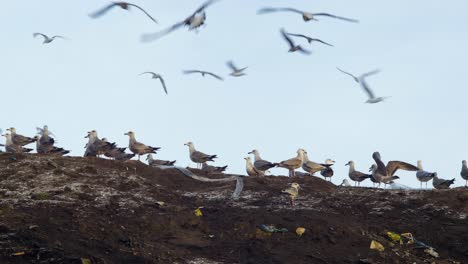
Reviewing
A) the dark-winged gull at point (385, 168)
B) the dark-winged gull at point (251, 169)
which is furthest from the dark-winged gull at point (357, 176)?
the dark-winged gull at point (251, 169)

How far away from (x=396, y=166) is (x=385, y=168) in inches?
42.0

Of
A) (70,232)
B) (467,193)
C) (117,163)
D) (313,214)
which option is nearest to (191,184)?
(117,163)

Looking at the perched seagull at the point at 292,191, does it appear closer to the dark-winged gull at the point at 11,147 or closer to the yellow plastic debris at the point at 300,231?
the yellow plastic debris at the point at 300,231

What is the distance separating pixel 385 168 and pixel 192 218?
30.7ft

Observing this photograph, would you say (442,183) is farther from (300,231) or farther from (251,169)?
(300,231)

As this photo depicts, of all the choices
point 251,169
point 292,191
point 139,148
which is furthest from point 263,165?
point 292,191

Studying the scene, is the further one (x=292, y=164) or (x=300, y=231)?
(x=292, y=164)

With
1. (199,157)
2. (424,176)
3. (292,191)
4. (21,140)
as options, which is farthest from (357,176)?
(21,140)

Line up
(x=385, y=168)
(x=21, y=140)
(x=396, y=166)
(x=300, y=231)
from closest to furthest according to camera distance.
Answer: (x=300, y=231)
(x=396, y=166)
(x=385, y=168)
(x=21, y=140)

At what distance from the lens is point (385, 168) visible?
30625mm

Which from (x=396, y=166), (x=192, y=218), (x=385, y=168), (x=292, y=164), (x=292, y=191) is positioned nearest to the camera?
(x=192, y=218)

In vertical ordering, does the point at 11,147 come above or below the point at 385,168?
below

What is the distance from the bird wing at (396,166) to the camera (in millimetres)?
28625

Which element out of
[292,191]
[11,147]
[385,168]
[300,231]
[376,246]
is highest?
[385,168]
